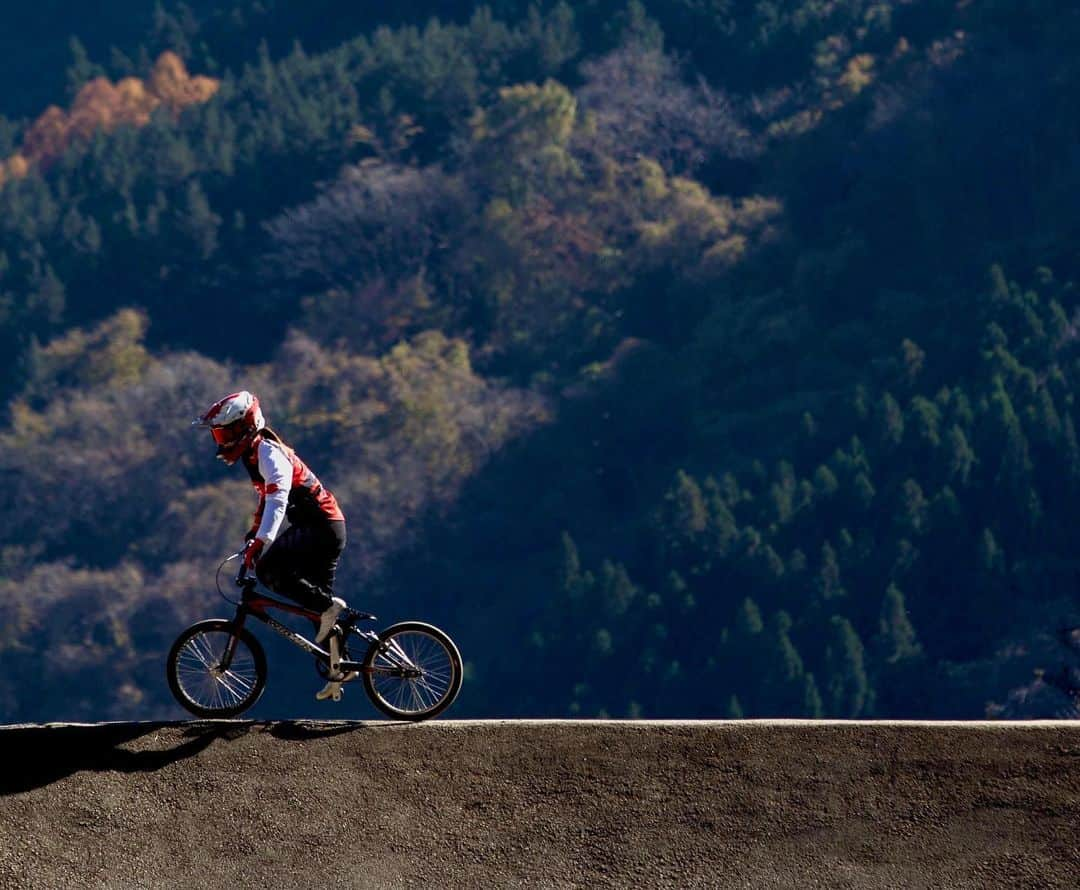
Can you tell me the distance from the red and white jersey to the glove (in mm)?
39

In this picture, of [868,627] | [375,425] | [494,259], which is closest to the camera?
[868,627]

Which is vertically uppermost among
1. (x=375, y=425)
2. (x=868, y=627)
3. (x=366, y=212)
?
(x=366, y=212)

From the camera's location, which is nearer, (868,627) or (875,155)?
(868,627)

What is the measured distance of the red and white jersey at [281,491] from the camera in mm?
8430

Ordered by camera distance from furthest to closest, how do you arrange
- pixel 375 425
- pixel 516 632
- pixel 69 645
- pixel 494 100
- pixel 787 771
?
1. pixel 494 100
2. pixel 375 425
3. pixel 69 645
4. pixel 516 632
5. pixel 787 771

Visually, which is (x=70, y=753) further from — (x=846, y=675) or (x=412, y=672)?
(x=846, y=675)

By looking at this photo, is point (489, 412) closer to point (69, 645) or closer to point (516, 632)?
point (516, 632)

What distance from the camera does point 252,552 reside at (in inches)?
338

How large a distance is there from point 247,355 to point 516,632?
22333 mm

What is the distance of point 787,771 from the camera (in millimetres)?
7742

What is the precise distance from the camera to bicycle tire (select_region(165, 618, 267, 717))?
9.05 metres

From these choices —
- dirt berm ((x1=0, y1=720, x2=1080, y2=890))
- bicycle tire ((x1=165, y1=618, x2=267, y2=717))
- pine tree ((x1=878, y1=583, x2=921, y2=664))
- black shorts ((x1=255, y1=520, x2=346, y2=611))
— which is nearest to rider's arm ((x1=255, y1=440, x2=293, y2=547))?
black shorts ((x1=255, y1=520, x2=346, y2=611))

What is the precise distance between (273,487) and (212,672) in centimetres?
114

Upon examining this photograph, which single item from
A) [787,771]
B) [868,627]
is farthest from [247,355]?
[787,771]
